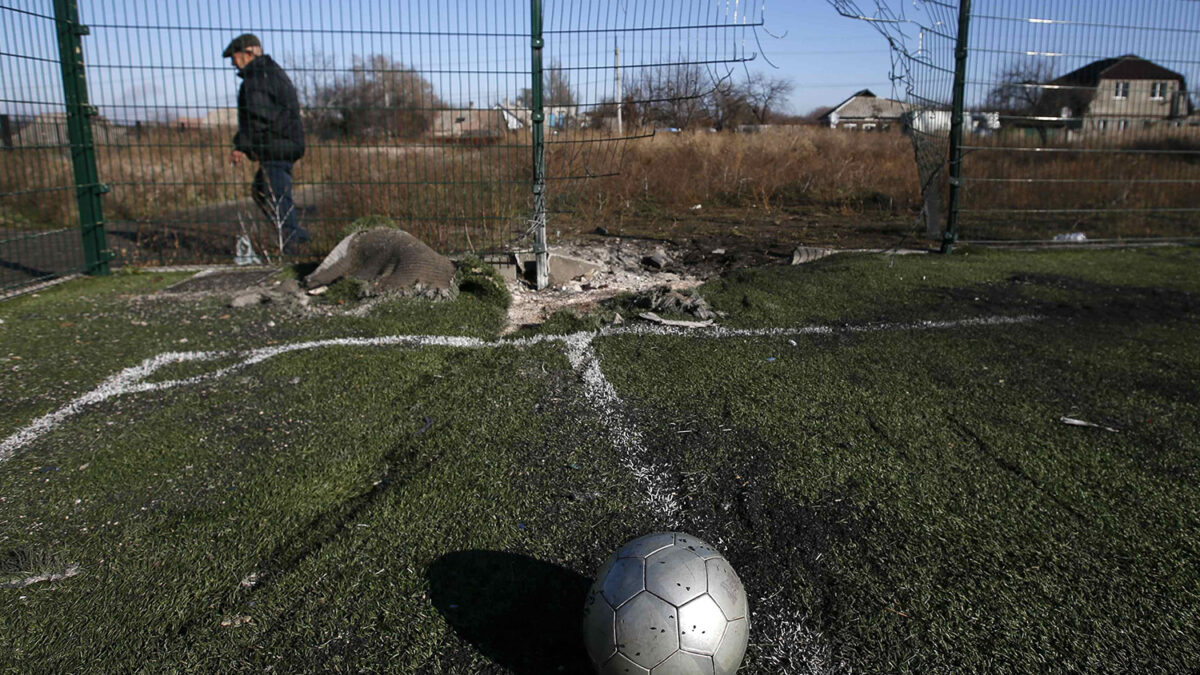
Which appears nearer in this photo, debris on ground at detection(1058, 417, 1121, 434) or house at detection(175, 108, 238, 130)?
debris on ground at detection(1058, 417, 1121, 434)

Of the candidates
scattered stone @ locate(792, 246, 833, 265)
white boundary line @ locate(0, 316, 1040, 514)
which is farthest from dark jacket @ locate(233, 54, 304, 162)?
scattered stone @ locate(792, 246, 833, 265)

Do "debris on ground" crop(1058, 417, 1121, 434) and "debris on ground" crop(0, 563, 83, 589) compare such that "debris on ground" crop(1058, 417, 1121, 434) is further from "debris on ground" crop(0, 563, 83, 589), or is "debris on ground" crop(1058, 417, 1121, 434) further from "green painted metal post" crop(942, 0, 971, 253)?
"green painted metal post" crop(942, 0, 971, 253)

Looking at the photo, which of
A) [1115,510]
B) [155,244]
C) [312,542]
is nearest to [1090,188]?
[1115,510]

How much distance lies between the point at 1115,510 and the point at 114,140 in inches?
338

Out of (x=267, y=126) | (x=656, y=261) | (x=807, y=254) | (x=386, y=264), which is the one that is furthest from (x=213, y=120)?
(x=807, y=254)

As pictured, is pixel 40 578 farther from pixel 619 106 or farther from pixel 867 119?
pixel 867 119

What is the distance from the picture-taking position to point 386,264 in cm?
664

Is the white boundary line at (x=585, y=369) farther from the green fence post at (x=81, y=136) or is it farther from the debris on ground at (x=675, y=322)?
the green fence post at (x=81, y=136)

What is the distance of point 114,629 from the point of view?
227 cm

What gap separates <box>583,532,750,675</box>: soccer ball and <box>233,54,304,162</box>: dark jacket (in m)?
6.99

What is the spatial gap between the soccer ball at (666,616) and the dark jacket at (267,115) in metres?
6.99

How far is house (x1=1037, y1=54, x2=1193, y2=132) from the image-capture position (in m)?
8.59

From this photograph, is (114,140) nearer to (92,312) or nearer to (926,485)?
(92,312)

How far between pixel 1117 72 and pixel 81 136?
1108cm
